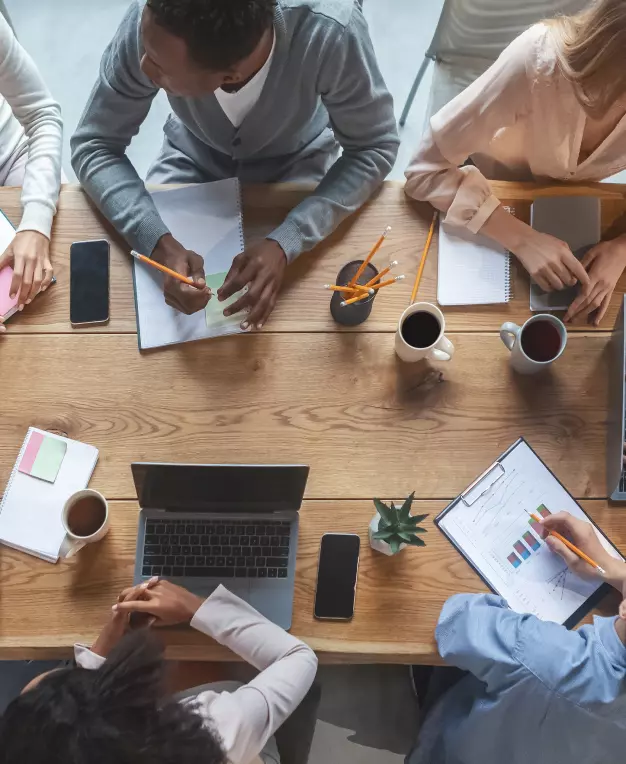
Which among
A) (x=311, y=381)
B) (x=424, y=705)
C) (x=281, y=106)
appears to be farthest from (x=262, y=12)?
(x=424, y=705)

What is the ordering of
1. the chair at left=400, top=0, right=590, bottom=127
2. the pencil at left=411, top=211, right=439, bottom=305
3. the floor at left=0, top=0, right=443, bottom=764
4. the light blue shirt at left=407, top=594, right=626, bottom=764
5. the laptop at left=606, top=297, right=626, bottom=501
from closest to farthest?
the light blue shirt at left=407, top=594, right=626, bottom=764, the laptop at left=606, top=297, right=626, bottom=501, the pencil at left=411, top=211, right=439, bottom=305, the chair at left=400, top=0, right=590, bottom=127, the floor at left=0, top=0, right=443, bottom=764

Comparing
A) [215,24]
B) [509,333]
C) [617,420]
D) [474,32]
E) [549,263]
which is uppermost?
[474,32]

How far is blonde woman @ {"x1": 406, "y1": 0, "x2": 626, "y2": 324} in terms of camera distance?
3.65 ft

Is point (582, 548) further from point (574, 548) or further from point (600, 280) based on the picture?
point (600, 280)

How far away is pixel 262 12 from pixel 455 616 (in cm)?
91

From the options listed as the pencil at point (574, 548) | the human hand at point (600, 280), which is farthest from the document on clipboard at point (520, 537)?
the human hand at point (600, 280)

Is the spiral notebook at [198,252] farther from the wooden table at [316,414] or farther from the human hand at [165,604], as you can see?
the human hand at [165,604]

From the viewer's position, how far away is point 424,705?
4.51 ft

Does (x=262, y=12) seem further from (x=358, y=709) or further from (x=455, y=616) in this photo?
(x=358, y=709)

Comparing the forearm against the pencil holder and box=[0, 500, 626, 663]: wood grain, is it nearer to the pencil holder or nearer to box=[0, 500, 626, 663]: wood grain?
the pencil holder

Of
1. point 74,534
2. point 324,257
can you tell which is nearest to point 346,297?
point 324,257

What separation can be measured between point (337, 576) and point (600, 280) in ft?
2.25

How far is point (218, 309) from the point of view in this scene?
3.85 feet

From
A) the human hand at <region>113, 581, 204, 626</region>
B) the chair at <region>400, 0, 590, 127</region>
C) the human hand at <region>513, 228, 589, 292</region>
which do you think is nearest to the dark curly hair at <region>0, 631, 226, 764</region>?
the human hand at <region>113, 581, 204, 626</region>
